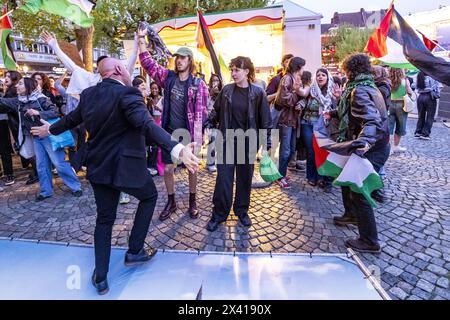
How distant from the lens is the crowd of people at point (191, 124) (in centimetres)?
209

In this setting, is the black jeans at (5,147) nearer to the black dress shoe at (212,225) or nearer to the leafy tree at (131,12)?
the black dress shoe at (212,225)

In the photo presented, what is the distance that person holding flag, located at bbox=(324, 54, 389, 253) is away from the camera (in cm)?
264

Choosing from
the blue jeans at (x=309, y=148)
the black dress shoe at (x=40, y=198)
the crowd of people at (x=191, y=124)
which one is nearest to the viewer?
the crowd of people at (x=191, y=124)

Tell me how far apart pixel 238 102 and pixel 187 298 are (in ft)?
6.88

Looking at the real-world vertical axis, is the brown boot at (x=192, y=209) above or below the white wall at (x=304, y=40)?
A: below

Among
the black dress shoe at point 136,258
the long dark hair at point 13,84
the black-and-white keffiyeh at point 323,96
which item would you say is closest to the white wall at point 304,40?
the black-and-white keffiyeh at point 323,96

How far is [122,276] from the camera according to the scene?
8.00 feet

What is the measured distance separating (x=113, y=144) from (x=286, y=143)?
3.21m

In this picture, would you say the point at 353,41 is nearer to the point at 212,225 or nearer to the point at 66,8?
the point at 66,8

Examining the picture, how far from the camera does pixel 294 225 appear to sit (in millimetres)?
3500

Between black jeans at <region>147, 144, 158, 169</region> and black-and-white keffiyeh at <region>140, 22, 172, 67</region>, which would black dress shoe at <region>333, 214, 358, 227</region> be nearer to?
black-and-white keffiyeh at <region>140, 22, 172, 67</region>

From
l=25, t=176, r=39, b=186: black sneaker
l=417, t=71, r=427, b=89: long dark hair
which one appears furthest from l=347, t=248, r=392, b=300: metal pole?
l=417, t=71, r=427, b=89: long dark hair

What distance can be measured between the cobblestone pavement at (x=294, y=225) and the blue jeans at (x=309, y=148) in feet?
0.79

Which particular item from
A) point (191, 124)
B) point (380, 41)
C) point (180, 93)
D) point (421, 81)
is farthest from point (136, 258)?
point (421, 81)
